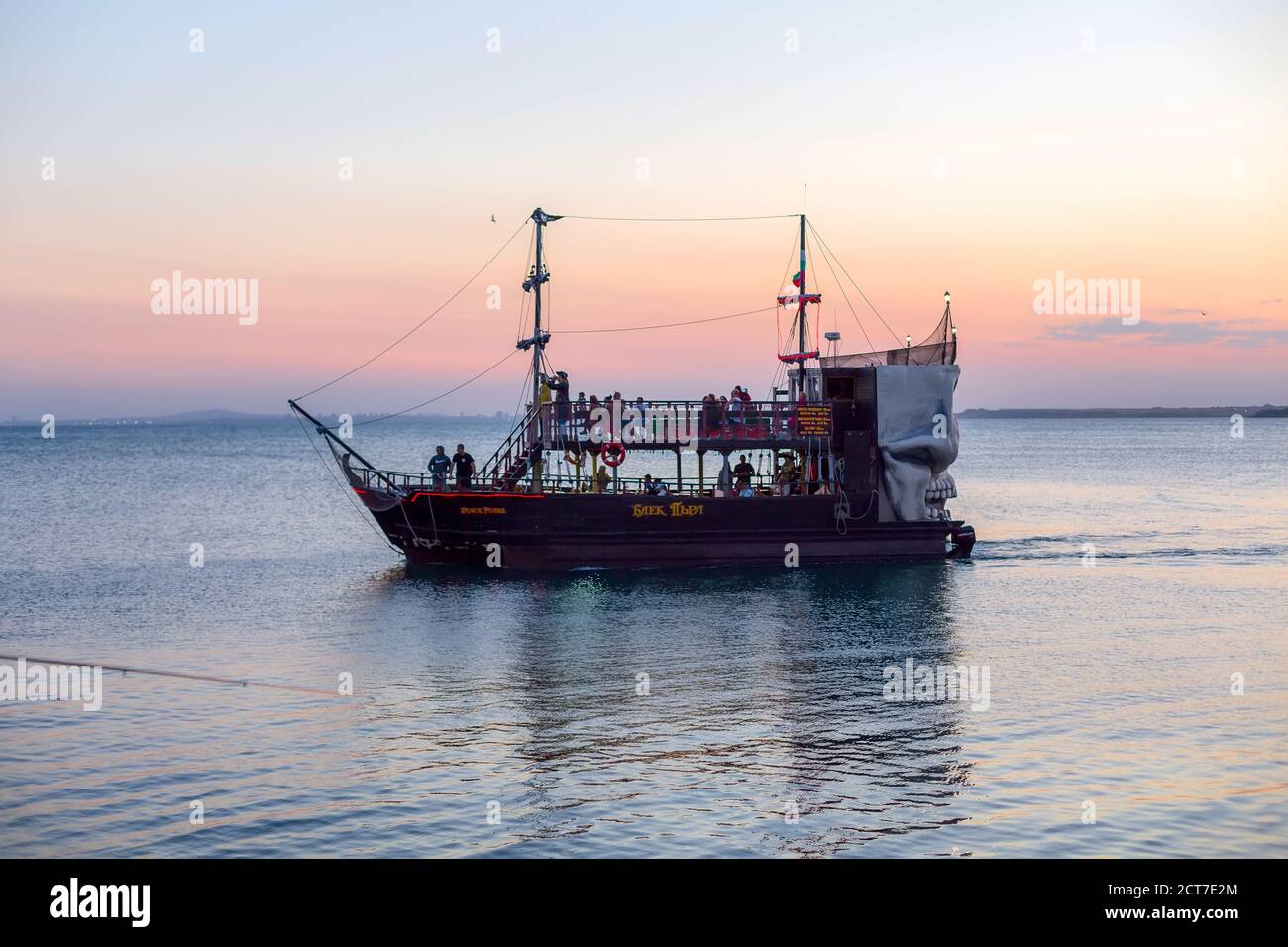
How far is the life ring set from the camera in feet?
130

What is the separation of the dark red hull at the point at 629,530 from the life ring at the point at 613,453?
1.34m

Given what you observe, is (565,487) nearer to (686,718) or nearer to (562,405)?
(562,405)

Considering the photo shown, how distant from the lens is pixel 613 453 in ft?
130

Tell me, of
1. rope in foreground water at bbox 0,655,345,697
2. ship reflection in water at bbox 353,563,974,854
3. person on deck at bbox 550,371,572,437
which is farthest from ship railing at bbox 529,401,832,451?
rope in foreground water at bbox 0,655,345,697

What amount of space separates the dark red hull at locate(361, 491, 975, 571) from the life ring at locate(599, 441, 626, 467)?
1338mm

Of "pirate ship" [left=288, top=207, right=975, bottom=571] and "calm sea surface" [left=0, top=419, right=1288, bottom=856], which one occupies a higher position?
"pirate ship" [left=288, top=207, right=975, bottom=571]

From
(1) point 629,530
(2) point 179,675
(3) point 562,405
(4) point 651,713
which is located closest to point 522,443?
(3) point 562,405

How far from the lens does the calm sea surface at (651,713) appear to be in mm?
15289

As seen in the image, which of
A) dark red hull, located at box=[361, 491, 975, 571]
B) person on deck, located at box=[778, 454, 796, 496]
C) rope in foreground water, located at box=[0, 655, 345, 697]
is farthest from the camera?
person on deck, located at box=[778, 454, 796, 496]

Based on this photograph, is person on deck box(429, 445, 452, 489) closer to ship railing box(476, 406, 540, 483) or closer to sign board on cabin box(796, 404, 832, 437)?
ship railing box(476, 406, 540, 483)

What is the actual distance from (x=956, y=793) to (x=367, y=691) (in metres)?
11.8

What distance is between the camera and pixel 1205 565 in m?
44.9
